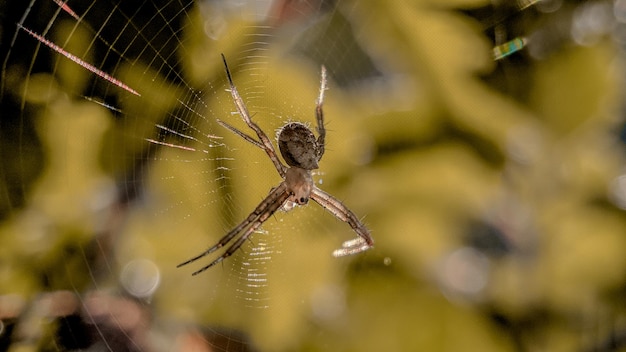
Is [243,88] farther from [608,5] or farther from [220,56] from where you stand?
[608,5]

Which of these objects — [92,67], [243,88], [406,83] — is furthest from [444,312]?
[92,67]

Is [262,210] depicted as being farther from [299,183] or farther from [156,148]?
[156,148]

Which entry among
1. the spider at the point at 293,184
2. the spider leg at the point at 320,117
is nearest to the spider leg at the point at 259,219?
the spider at the point at 293,184

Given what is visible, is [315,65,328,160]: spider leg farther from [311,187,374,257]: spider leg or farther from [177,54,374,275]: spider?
[311,187,374,257]: spider leg

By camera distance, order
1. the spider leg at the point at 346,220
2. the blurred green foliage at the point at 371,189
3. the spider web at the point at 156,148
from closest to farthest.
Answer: the blurred green foliage at the point at 371,189 → the spider web at the point at 156,148 → the spider leg at the point at 346,220

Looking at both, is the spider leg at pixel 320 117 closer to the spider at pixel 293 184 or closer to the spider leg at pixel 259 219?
the spider at pixel 293 184

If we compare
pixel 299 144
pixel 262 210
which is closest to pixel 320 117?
pixel 299 144

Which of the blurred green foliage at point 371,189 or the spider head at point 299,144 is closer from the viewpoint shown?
the blurred green foliage at point 371,189
